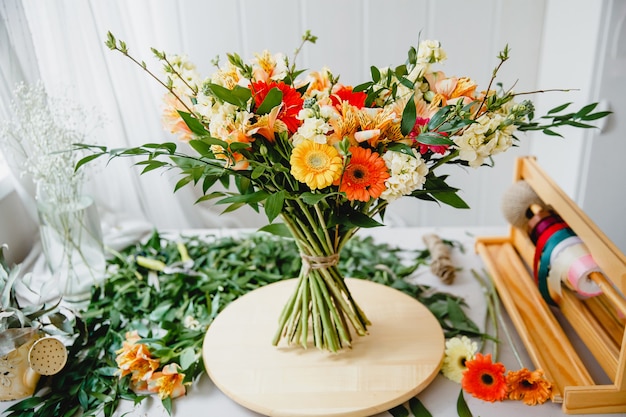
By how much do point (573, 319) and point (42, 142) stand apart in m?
1.03

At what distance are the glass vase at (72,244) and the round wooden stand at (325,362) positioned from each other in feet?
1.12

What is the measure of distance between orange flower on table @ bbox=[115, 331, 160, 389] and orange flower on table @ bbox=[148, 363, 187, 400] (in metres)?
0.01

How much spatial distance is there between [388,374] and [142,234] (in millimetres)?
796

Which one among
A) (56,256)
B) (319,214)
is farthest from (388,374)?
(56,256)

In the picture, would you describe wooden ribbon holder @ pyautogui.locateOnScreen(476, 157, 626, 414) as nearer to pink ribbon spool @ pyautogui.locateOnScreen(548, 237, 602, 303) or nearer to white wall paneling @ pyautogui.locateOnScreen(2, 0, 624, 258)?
pink ribbon spool @ pyautogui.locateOnScreen(548, 237, 602, 303)

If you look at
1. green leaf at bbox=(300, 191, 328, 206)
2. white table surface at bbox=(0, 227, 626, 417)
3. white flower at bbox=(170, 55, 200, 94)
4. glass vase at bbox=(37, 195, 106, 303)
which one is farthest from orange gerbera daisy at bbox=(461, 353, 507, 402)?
glass vase at bbox=(37, 195, 106, 303)

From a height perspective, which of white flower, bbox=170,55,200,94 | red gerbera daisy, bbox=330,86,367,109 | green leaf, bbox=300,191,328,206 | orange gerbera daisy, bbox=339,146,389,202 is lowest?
green leaf, bbox=300,191,328,206

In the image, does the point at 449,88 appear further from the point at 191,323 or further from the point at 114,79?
the point at 114,79

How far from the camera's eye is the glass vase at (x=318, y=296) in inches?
35.3

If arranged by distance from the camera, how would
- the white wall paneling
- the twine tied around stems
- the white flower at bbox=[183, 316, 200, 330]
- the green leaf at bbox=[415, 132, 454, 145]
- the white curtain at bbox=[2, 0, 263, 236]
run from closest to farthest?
the green leaf at bbox=[415, 132, 454, 145], the twine tied around stems, the white flower at bbox=[183, 316, 200, 330], the white curtain at bbox=[2, 0, 263, 236], the white wall paneling

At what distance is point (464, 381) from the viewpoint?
0.92 metres

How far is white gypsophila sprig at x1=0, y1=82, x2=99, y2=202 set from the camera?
110 centimetres

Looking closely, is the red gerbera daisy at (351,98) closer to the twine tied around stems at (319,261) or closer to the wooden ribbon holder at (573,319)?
the twine tied around stems at (319,261)

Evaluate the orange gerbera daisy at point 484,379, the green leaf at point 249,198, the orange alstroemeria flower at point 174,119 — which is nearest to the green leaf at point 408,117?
the green leaf at point 249,198
